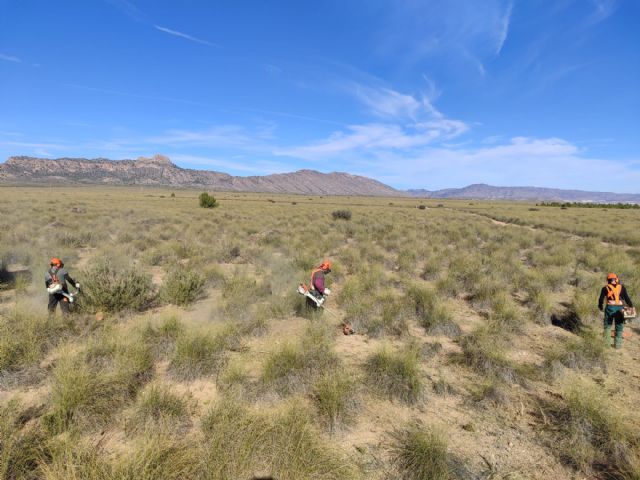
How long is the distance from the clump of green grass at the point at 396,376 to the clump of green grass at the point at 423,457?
88 centimetres

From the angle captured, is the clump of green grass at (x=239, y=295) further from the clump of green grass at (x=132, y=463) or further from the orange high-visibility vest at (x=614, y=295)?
the orange high-visibility vest at (x=614, y=295)

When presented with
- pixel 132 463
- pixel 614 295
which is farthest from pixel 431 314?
pixel 132 463

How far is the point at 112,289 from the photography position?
725cm

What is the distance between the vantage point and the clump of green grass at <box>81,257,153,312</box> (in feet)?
23.4

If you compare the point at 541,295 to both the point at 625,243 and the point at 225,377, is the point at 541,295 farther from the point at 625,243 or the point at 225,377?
the point at 625,243

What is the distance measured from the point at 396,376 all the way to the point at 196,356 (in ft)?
10.3

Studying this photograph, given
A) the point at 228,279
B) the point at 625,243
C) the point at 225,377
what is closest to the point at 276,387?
the point at 225,377

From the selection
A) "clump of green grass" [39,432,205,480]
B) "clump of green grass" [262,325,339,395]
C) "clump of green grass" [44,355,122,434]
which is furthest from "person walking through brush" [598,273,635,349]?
"clump of green grass" [44,355,122,434]

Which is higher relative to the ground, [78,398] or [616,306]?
[616,306]

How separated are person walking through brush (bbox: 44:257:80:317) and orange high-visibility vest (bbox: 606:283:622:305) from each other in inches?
424

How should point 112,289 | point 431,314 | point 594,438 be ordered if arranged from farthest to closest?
point 431,314 → point 112,289 → point 594,438

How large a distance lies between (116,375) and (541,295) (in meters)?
9.40

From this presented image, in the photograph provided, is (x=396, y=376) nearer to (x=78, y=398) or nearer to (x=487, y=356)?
(x=487, y=356)

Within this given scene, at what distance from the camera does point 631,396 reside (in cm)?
495
